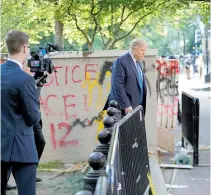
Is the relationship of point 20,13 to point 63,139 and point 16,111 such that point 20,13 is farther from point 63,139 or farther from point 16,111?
point 16,111

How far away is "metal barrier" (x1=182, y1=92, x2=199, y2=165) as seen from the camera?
8258mm

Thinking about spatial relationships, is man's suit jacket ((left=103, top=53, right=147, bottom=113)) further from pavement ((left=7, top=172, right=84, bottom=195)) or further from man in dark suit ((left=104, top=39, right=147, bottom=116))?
pavement ((left=7, top=172, right=84, bottom=195))

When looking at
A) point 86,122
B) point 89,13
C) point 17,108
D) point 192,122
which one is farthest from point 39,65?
point 89,13

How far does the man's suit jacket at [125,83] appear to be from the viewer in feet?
22.6

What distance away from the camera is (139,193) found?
15.3 feet

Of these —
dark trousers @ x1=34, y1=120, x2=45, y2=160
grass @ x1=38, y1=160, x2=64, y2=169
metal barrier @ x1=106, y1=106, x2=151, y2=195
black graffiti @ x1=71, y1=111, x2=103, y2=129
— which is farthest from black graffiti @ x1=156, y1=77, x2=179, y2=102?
metal barrier @ x1=106, y1=106, x2=151, y2=195

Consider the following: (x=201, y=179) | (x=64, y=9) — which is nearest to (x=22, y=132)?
(x=201, y=179)

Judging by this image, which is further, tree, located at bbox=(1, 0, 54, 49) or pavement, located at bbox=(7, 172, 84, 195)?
tree, located at bbox=(1, 0, 54, 49)

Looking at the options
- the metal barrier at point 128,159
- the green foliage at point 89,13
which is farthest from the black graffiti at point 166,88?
the metal barrier at point 128,159

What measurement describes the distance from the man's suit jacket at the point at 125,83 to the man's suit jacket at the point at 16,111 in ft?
8.96

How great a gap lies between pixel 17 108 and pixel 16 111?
0.03 m

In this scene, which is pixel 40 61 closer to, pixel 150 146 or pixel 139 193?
pixel 139 193

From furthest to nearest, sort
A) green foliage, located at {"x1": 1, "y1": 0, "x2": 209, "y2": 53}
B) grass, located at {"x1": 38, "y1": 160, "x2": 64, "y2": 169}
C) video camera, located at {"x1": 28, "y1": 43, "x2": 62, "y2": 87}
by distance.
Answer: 1. green foliage, located at {"x1": 1, "y1": 0, "x2": 209, "y2": 53}
2. grass, located at {"x1": 38, "y1": 160, "x2": 64, "y2": 169}
3. video camera, located at {"x1": 28, "y1": 43, "x2": 62, "y2": 87}

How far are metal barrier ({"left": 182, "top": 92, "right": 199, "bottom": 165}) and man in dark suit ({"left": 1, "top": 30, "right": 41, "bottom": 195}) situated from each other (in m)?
4.41
